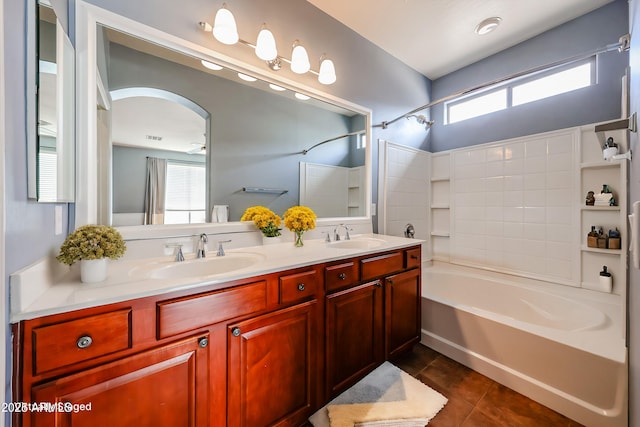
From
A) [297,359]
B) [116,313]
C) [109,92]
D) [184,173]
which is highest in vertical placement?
[109,92]

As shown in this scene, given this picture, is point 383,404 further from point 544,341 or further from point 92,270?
point 92,270

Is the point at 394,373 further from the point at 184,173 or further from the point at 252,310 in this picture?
the point at 184,173

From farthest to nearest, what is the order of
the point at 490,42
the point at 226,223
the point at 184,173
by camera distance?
the point at 490,42, the point at 226,223, the point at 184,173

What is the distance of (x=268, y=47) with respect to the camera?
61.8 inches

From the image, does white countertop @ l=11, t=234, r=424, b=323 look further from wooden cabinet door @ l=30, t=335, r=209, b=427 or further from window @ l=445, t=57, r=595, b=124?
window @ l=445, t=57, r=595, b=124

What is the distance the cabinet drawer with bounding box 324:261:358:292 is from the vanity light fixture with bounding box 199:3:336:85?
4.55 ft

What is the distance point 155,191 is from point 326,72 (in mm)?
1481

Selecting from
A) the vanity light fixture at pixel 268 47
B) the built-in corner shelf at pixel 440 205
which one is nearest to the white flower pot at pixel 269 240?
the vanity light fixture at pixel 268 47

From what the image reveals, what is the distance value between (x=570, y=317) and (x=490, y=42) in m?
2.57

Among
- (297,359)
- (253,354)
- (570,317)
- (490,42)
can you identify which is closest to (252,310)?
(253,354)

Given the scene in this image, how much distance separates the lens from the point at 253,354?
105cm

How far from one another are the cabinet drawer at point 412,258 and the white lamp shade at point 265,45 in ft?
5.39

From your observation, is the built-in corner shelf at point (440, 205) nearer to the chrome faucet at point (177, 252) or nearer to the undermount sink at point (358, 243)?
the undermount sink at point (358, 243)

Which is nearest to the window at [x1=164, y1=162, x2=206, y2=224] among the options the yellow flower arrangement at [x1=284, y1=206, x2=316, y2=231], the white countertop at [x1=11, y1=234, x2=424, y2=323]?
the white countertop at [x1=11, y1=234, x2=424, y2=323]
